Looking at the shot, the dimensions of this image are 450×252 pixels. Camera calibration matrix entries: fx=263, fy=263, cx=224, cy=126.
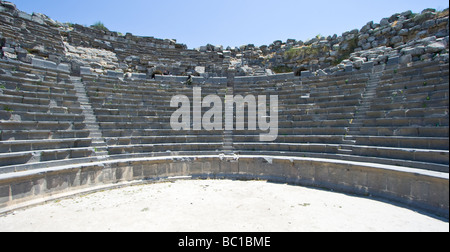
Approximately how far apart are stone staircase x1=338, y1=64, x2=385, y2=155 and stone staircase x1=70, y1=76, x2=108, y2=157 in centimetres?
760

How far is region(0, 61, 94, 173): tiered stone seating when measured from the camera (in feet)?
23.1

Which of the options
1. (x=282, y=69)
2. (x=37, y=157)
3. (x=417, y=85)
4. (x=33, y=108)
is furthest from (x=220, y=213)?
(x=282, y=69)

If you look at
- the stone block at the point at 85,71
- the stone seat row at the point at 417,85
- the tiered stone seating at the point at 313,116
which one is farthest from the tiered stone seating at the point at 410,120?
the stone block at the point at 85,71

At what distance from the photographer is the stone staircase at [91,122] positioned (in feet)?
28.3

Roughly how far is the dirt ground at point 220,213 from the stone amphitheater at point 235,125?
0.67m

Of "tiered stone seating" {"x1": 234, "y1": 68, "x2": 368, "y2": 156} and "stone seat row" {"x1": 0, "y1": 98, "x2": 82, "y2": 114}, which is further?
"tiered stone seating" {"x1": 234, "y1": 68, "x2": 368, "y2": 156}

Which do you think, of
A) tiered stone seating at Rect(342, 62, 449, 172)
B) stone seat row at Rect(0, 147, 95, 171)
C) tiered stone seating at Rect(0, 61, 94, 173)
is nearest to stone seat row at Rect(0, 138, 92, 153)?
tiered stone seating at Rect(0, 61, 94, 173)

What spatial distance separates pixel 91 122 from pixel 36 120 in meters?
1.60

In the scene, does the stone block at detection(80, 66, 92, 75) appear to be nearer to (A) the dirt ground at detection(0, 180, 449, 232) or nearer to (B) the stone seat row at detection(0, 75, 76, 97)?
(B) the stone seat row at detection(0, 75, 76, 97)

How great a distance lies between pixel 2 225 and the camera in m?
5.05

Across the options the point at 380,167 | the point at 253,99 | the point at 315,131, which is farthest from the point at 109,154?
the point at 380,167

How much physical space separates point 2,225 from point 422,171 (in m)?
8.63

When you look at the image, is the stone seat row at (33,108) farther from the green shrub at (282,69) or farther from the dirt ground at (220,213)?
the green shrub at (282,69)

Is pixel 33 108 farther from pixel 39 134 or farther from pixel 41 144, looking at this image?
pixel 41 144
